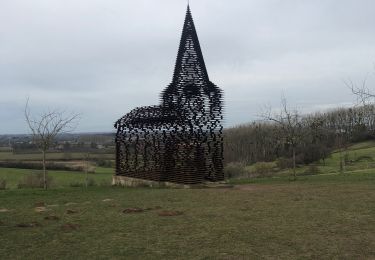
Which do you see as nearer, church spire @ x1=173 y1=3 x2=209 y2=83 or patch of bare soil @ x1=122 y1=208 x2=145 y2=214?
patch of bare soil @ x1=122 y1=208 x2=145 y2=214

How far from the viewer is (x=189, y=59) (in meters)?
18.3

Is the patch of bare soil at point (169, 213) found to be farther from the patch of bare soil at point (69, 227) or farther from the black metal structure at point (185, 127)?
the black metal structure at point (185, 127)

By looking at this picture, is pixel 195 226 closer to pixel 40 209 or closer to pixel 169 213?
pixel 169 213

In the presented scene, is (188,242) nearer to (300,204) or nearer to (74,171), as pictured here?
(300,204)

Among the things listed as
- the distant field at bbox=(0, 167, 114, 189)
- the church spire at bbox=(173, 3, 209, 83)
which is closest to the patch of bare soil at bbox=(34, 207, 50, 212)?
the church spire at bbox=(173, 3, 209, 83)

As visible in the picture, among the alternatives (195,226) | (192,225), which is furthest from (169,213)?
(195,226)

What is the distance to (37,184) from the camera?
19.6m

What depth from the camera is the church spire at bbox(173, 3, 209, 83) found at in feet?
58.9

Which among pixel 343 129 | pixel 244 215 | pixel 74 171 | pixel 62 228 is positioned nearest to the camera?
pixel 62 228

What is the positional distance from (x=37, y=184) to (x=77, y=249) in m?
13.5

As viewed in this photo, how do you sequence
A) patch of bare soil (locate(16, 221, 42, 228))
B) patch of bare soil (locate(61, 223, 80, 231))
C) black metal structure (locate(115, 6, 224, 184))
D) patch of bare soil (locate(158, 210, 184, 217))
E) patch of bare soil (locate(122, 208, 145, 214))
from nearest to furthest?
patch of bare soil (locate(61, 223, 80, 231)), patch of bare soil (locate(16, 221, 42, 228)), patch of bare soil (locate(158, 210, 184, 217)), patch of bare soil (locate(122, 208, 145, 214)), black metal structure (locate(115, 6, 224, 184))

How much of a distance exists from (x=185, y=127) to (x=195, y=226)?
8.35m

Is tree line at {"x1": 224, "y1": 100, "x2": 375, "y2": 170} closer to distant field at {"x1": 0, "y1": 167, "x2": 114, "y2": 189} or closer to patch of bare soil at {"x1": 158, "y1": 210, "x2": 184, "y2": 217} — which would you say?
distant field at {"x1": 0, "y1": 167, "x2": 114, "y2": 189}

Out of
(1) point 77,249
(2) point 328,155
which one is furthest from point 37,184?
(2) point 328,155
